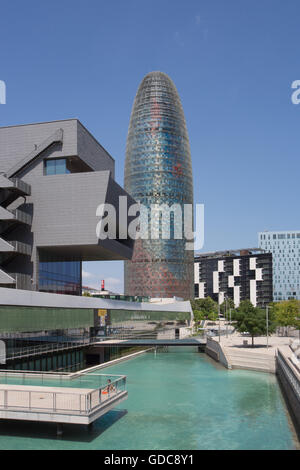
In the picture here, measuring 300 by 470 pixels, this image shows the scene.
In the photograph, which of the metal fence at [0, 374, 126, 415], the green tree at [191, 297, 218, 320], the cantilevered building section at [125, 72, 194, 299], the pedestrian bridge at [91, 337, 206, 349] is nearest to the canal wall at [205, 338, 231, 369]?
the pedestrian bridge at [91, 337, 206, 349]

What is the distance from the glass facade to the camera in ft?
197

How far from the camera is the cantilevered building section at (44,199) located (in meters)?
56.8

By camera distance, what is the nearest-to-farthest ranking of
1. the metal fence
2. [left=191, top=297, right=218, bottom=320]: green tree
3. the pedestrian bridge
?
the metal fence
the pedestrian bridge
[left=191, top=297, right=218, bottom=320]: green tree

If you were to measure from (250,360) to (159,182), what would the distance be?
118 m

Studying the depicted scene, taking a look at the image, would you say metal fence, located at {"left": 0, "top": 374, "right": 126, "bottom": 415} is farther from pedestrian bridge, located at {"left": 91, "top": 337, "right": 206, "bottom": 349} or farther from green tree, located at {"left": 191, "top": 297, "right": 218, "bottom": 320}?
green tree, located at {"left": 191, "top": 297, "right": 218, "bottom": 320}

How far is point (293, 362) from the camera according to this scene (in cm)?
4288

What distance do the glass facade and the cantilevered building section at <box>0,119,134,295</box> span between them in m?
0.12

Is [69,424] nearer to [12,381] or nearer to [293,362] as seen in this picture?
[12,381]

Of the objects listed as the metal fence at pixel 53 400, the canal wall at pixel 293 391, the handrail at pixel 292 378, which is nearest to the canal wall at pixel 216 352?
the canal wall at pixel 293 391

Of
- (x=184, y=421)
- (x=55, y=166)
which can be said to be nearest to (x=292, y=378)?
(x=184, y=421)

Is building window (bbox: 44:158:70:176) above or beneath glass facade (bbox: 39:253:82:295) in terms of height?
above

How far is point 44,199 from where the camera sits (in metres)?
57.8

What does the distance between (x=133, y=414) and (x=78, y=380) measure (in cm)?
595

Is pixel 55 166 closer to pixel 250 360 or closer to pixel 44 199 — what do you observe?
pixel 44 199
